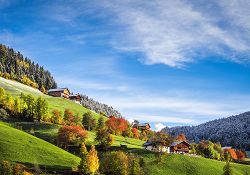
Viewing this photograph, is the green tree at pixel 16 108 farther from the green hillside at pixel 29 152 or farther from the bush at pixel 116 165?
the bush at pixel 116 165

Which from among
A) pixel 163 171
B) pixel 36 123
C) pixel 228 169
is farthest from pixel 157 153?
pixel 36 123

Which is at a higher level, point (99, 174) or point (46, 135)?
point (46, 135)

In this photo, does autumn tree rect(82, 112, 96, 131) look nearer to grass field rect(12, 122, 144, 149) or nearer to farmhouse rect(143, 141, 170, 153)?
grass field rect(12, 122, 144, 149)

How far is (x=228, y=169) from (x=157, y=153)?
26.8 m

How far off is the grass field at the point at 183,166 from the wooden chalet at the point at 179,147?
1536 centimetres

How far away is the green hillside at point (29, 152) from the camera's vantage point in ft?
359

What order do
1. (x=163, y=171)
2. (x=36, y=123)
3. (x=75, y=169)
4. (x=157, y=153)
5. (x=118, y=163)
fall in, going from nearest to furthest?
(x=75, y=169)
(x=118, y=163)
(x=163, y=171)
(x=157, y=153)
(x=36, y=123)

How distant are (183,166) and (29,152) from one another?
51.5 metres

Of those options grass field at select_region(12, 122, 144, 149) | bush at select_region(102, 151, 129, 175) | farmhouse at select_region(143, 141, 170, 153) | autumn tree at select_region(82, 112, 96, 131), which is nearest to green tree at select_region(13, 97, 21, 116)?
grass field at select_region(12, 122, 144, 149)

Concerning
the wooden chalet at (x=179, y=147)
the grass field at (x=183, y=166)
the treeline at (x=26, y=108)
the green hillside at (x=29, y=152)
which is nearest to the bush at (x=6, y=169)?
the green hillside at (x=29, y=152)

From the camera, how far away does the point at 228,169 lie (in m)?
127

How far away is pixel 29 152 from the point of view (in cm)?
11575

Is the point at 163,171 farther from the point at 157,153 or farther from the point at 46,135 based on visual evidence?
the point at 46,135

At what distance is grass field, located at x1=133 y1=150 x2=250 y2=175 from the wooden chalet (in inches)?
605
